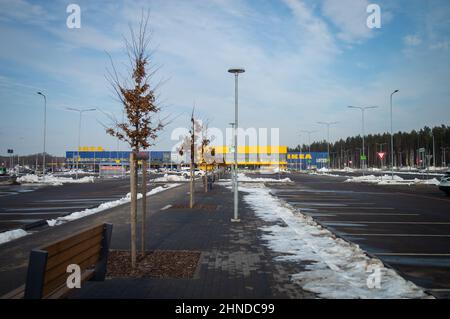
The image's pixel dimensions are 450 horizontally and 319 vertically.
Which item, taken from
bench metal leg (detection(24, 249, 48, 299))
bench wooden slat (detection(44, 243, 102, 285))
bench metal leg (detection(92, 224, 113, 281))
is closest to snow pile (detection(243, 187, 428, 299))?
bench metal leg (detection(92, 224, 113, 281))

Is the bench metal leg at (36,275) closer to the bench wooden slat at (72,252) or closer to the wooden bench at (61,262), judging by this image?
the wooden bench at (61,262)

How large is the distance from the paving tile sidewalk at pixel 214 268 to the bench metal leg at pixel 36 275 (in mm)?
1509

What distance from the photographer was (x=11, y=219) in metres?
13.1

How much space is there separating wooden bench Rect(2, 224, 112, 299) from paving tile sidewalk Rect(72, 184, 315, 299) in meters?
0.42

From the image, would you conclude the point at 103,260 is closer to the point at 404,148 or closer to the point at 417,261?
the point at 417,261

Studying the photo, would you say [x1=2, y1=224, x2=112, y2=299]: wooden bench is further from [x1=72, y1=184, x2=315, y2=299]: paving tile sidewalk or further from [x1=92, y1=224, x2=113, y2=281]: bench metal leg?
[x1=72, y1=184, x2=315, y2=299]: paving tile sidewalk

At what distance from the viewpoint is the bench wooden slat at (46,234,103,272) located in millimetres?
3914

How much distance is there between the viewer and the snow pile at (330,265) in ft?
17.4

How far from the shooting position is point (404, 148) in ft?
454

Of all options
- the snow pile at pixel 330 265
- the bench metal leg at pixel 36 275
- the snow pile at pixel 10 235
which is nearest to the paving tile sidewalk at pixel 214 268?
the snow pile at pixel 330 265
